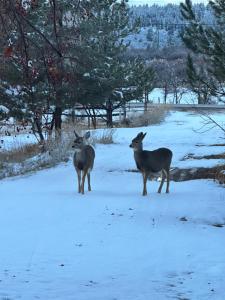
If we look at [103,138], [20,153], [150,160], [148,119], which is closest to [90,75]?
[148,119]

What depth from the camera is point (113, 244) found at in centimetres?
773

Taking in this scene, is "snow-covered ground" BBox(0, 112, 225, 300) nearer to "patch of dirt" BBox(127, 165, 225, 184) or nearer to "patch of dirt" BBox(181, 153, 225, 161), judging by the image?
"patch of dirt" BBox(127, 165, 225, 184)

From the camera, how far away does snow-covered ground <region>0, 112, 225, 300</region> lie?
608 cm

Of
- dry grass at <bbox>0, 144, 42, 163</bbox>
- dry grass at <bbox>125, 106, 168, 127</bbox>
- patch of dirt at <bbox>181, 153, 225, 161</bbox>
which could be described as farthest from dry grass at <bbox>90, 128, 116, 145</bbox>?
dry grass at <bbox>125, 106, 168, 127</bbox>

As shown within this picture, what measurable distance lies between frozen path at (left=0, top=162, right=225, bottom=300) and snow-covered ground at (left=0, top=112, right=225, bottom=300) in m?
0.01

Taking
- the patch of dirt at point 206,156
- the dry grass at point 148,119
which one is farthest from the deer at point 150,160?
the dry grass at point 148,119

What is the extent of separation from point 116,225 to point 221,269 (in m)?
2.40

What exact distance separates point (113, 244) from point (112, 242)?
3.9 inches

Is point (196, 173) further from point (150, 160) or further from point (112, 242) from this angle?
point (112, 242)

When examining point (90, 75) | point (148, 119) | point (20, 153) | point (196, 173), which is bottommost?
point (20, 153)

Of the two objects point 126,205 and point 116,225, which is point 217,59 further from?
point 116,225

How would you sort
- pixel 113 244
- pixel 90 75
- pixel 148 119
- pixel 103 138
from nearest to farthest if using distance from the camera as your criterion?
pixel 113 244, pixel 103 138, pixel 90 75, pixel 148 119

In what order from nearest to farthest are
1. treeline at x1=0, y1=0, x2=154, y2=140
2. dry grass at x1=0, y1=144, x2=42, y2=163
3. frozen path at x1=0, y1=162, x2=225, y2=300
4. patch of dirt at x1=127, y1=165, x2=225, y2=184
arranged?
frozen path at x1=0, y1=162, x2=225, y2=300, patch of dirt at x1=127, y1=165, x2=225, y2=184, dry grass at x1=0, y1=144, x2=42, y2=163, treeline at x1=0, y1=0, x2=154, y2=140

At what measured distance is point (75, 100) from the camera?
78.7ft
